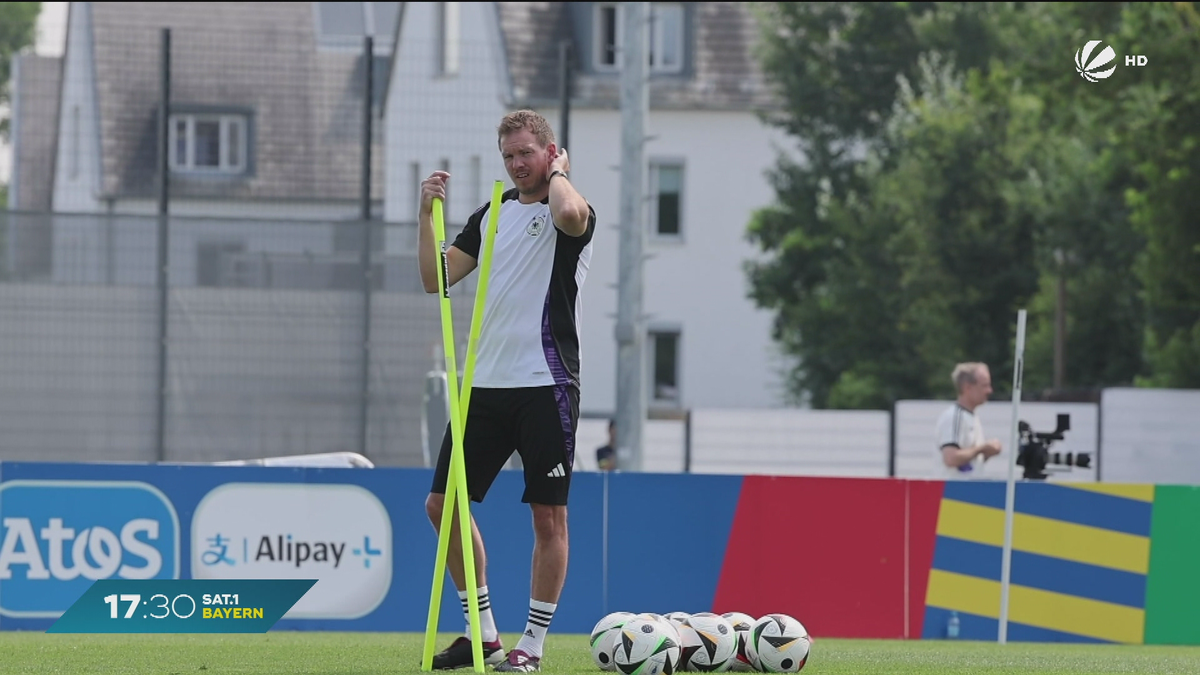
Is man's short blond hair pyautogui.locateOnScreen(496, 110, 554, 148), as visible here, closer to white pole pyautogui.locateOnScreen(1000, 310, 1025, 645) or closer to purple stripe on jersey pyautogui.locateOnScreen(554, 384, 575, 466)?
purple stripe on jersey pyautogui.locateOnScreen(554, 384, 575, 466)

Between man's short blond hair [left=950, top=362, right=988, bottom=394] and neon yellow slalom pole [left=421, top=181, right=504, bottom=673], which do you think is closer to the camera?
neon yellow slalom pole [left=421, top=181, right=504, bottom=673]

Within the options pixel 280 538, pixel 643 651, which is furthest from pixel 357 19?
pixel 643 651

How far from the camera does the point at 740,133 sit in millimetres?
41750

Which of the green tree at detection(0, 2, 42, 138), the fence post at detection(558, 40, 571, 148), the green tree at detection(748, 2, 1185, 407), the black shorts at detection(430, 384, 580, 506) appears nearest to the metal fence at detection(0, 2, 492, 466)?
the fence post at detection(558, 40, 571, 148)

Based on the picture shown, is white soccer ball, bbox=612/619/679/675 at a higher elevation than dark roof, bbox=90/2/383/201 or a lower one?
lower

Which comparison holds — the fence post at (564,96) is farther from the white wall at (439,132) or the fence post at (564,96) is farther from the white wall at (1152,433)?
the white wall at (1152,433)

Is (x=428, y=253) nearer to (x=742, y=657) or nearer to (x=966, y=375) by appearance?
(x=742, y=657)

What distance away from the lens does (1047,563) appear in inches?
535

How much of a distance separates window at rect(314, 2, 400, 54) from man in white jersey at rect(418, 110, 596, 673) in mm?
38592

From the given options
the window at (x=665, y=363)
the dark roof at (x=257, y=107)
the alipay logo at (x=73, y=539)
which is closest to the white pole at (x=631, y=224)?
the dark roof at (x=257, y=107)

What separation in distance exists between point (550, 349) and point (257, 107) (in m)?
33.7

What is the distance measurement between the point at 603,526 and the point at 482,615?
5.59 m

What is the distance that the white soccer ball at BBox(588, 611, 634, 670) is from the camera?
7574 mm

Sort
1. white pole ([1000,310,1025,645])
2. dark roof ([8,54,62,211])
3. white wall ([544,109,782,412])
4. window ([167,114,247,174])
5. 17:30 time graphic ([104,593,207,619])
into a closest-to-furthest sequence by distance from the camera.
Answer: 1. 17:30 time graphic ([104,593,207,619])
2. white pole ([1000,310,1025,645])
3. window ([167,114,247,174])
4. white wall ([544,109,782,412])
5. dark roof ([8,54,62,211])
